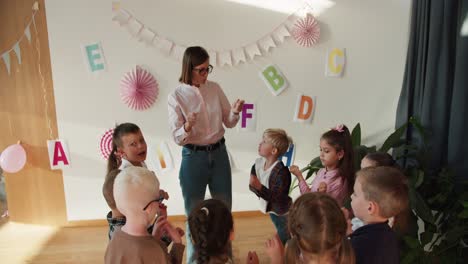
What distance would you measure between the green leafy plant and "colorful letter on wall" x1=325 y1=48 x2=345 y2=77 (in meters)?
0.66

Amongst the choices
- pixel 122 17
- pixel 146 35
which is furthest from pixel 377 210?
pixel 122 17

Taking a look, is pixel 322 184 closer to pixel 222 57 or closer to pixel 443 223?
pixel 443 223

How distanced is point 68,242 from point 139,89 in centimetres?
122

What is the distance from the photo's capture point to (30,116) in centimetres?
265

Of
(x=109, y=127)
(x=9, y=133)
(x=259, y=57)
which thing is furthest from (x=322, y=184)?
(x=9, y=133)

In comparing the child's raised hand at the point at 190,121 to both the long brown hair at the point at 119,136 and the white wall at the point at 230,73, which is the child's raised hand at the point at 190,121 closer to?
the long brown hair at the point at 119,136

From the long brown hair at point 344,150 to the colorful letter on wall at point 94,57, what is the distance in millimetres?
1683

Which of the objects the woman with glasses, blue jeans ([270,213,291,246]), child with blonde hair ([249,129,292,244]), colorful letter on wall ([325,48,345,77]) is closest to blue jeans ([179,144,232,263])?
the woman with glasses

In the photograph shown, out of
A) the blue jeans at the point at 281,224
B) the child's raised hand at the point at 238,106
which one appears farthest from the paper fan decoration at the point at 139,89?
the blue jeans at the point at 281,224

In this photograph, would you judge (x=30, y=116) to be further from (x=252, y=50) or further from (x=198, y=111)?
(x=252, y=50)

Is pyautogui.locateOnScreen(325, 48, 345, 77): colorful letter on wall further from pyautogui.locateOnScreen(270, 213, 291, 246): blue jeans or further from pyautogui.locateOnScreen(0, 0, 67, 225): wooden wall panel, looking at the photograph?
pyautogui.locateOnScreen(0, 0, 67, 225): wooden wall panel

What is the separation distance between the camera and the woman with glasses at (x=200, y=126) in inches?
73.4

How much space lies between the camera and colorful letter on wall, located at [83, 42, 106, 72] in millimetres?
2580

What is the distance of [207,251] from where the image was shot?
111cm
